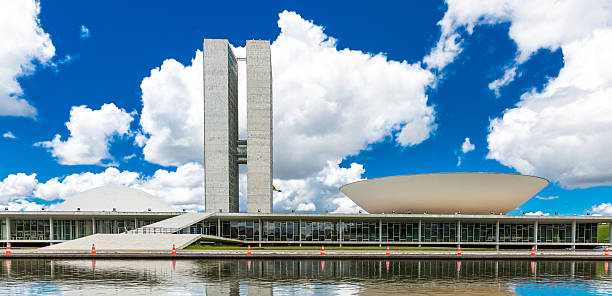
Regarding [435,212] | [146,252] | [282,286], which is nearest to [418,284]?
[282,286]

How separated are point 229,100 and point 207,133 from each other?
6.18 metres

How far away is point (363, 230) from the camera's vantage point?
44281 mm

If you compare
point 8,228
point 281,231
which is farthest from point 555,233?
point 8,228

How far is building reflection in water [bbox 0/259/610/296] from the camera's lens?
45.5ft

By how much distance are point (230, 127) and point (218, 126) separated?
89.1 inches

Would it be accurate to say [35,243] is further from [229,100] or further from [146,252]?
[229,100]

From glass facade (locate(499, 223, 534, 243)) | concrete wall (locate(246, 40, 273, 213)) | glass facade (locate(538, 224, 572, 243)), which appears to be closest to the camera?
glass facade (locate(499, 223, 534, 243))

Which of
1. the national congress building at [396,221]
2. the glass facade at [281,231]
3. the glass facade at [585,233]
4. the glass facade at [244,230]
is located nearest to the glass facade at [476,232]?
the national congress building at [396,221]

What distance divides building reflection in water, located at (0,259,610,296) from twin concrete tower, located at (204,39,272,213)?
37.3m

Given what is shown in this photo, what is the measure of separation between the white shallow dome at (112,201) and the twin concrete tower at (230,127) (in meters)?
10.2

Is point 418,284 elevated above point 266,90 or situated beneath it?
situated beneath

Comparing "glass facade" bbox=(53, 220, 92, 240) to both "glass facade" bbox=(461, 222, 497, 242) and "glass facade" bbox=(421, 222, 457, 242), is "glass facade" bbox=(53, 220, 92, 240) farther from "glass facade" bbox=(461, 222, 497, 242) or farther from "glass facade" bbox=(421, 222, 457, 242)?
"glass facade" bbox=(461, 222, 497, 242)

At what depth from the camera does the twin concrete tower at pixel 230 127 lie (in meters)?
59.9

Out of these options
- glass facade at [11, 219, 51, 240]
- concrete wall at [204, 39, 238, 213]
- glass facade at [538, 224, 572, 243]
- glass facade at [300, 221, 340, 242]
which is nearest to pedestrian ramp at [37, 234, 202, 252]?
glass facade at [300, 221, 340, 242]
